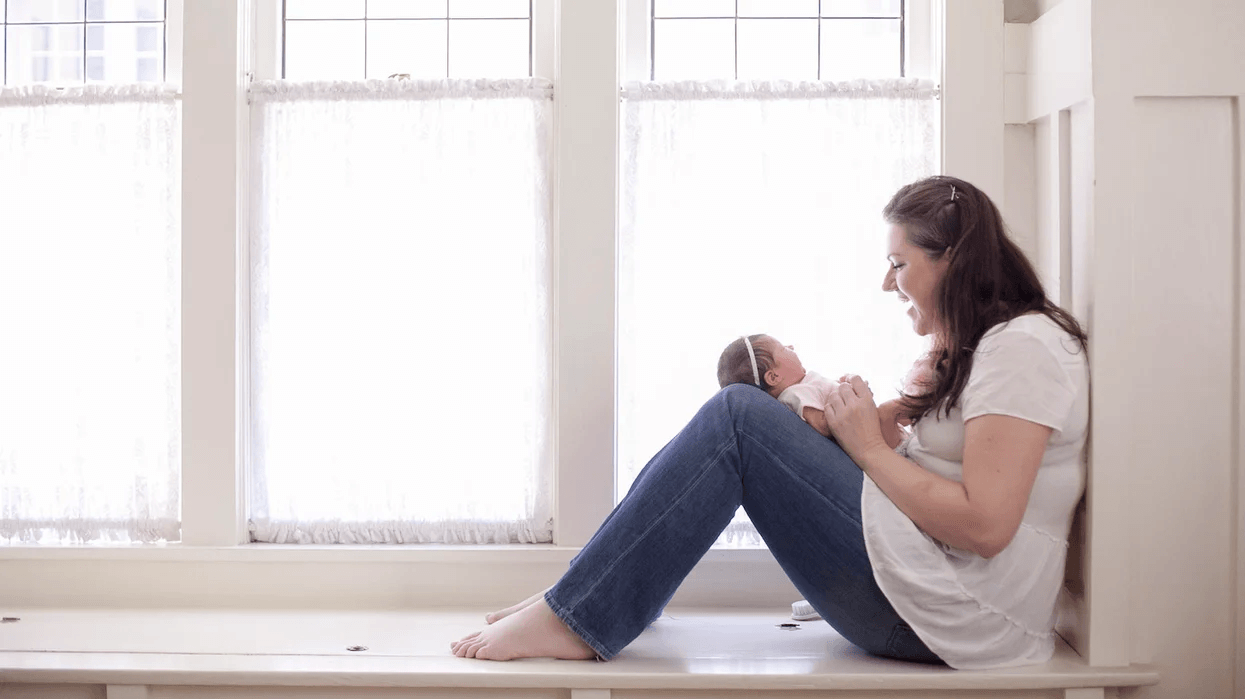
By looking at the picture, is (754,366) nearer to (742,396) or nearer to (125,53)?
(742,396)

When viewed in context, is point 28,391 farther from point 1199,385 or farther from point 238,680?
point 1199,385

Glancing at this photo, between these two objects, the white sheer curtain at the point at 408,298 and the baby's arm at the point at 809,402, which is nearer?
the baby's arm at the point at 809,402

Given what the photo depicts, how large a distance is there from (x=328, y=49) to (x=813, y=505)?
1664mm

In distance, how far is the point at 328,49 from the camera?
2.68 metres

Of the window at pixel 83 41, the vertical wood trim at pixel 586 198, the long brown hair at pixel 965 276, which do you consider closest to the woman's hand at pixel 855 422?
the long brown hair at pixel 965 276

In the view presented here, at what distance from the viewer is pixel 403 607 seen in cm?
261

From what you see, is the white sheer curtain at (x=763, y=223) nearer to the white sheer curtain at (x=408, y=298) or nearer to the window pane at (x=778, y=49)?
the window pane at (x=778, y=49)

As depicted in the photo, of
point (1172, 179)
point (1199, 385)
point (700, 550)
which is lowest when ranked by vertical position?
point (700, 550)

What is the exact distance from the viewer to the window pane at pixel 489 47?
8.77 feet

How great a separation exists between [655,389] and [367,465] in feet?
2.42

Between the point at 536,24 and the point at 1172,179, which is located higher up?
the point at 536,24

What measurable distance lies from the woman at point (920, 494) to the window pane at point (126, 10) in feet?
5.71

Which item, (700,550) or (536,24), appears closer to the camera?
(700,550)

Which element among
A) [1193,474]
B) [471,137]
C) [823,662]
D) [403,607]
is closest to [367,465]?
[403,607]
